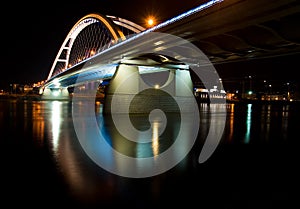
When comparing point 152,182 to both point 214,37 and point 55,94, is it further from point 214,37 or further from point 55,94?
point 55,94

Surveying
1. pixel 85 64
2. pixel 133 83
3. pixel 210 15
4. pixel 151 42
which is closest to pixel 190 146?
pixel 210 15

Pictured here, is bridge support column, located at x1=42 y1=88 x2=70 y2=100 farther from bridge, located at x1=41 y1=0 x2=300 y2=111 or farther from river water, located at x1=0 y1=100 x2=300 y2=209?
river water, located at x1=0 y1=100 x2=300 y2=209

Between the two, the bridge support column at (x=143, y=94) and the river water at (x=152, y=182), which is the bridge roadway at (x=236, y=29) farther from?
the river water at (x=152, y=182)

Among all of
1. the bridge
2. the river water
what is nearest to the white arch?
the bridge

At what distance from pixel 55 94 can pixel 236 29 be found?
8084 cm

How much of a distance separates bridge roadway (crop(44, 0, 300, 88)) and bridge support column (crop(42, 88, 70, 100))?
67.3 m

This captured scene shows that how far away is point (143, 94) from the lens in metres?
29.6

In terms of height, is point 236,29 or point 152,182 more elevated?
point 236,29

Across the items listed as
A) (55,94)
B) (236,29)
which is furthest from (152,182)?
(55,94)

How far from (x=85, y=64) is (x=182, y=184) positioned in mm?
31850

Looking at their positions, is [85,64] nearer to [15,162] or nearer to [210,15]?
[210,15]

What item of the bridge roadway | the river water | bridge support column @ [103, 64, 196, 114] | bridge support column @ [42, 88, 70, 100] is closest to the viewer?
the river water

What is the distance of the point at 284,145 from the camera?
1091cm

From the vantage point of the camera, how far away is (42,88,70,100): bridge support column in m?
85.2
